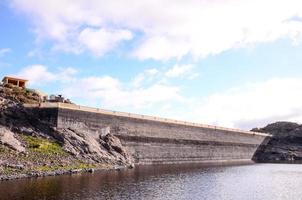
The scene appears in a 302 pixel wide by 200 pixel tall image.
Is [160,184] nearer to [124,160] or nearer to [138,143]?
[124,160]

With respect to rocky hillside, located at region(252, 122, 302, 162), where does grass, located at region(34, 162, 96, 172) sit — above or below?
below

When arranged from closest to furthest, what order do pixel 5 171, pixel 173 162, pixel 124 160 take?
pixel 5 171, pixel 124 160, pixel 173 162

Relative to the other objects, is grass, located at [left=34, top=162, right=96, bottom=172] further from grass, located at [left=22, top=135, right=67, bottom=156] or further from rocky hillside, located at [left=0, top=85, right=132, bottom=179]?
grass, located at [left=22, top=135, right=67, bottom=156]

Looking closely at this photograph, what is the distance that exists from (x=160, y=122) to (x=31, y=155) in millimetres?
41726

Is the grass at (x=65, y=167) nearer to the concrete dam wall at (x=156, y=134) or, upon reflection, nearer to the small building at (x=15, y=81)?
the concrete dam wall at (x=156, y=134)

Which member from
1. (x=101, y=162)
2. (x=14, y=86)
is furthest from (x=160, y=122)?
(x=14, y=86)

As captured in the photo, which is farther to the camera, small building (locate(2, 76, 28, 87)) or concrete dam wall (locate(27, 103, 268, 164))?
small building (locate(2, 76, 28, 87))

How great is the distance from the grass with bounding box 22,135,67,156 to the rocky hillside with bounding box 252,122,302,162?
289 feet

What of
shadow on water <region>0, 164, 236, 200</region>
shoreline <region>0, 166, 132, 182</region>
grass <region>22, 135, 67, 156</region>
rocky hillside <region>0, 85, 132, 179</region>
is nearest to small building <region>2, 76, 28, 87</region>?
rocky hillside <region>0, 85, 132, 179</region>

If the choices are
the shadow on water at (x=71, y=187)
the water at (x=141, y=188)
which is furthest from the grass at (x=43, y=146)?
the water at (x=141, y=188)

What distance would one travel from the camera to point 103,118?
8069 cm

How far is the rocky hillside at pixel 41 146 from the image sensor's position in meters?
56.7

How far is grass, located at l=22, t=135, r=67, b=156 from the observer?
205 ft

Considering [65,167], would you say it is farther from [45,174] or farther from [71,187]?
[71,187]
